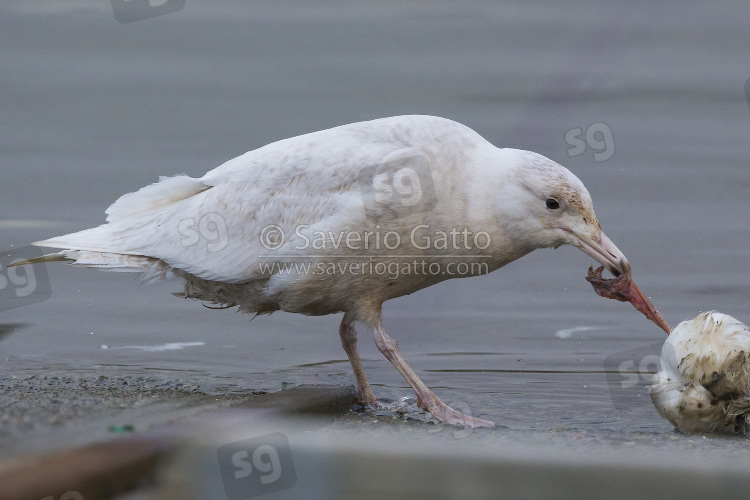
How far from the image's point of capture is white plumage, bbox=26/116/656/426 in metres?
4.93

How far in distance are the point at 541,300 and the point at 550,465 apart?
4055mm

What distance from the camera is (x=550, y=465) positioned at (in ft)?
11.6

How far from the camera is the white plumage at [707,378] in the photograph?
4.34 m

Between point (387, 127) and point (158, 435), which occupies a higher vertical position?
point (387, 127)

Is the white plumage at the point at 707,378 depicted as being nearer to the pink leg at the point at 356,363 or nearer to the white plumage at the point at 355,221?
the white plumage at the point at 355,221

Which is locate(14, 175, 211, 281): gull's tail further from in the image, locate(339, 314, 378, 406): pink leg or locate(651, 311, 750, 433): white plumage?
locate(651, 311, 750, 433): white plumage

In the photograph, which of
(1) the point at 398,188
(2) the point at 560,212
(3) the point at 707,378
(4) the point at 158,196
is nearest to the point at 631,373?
(2) the point at 560,212

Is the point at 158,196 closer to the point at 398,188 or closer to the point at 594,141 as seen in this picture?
the point at 398,188

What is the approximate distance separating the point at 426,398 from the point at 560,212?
1095 mm

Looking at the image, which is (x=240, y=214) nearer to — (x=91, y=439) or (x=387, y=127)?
(x=387, y=127)

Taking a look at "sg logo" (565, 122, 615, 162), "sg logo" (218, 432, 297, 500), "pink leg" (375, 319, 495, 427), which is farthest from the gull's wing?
"sg logo" (565, 122, 615, 162)

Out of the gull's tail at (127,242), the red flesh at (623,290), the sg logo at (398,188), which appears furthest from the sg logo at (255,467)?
the gull's tail at (127,242)

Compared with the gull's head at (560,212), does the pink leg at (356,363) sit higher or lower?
lower

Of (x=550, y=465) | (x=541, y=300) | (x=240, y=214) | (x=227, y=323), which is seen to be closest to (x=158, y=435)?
(x=550, y=465)
